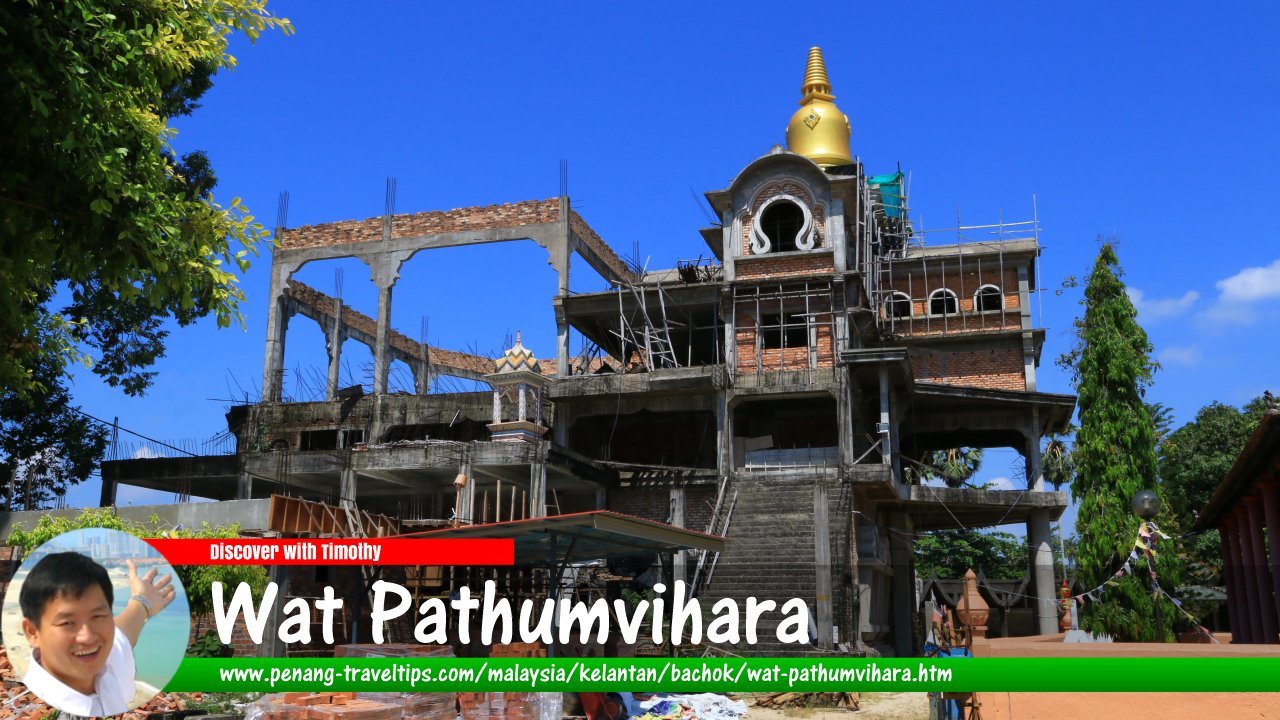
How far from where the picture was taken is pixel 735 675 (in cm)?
1038

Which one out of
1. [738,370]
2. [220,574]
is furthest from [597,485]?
[220,574]

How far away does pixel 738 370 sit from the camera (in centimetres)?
3028

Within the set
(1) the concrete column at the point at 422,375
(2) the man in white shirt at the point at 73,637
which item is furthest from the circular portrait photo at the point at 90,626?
(1) the concrete column at the point at 422,375

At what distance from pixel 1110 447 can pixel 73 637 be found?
884 inches

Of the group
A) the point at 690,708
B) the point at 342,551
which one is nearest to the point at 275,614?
the point at 342,551

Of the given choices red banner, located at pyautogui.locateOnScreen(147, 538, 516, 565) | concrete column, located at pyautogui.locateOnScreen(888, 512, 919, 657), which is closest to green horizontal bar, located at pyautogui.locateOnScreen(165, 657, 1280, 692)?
red banner, located at pyautogui.locateOnScreen(147, 538, 516, 565)

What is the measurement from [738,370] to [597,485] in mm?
5005

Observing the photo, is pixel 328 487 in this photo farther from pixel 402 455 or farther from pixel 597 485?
pixel 597 485

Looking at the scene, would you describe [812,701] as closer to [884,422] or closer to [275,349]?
[884,422]

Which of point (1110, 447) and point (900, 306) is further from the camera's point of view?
point (900, 306)

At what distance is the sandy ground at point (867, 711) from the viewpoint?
637 inches

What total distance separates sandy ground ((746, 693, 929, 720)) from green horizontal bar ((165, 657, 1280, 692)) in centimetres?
578

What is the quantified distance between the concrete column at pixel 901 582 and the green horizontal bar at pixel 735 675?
21.7 meters

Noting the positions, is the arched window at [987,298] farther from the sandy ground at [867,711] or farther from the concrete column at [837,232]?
the sandy ground at [867,711]
